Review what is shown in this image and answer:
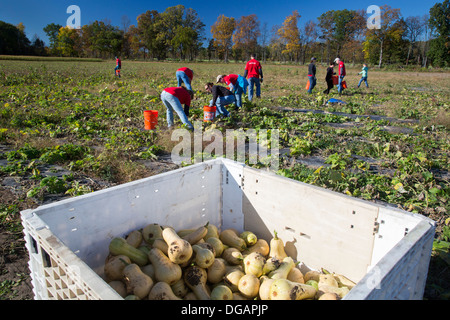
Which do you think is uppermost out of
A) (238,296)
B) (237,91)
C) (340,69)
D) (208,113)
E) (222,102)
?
(340,69)

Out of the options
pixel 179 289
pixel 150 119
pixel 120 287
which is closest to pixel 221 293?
pixel 179 289

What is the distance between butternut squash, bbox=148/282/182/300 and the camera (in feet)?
6.40

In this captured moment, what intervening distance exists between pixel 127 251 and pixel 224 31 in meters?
82.2

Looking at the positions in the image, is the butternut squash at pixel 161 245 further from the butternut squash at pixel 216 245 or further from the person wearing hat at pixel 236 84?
the person wearing hat at pixel 236 84

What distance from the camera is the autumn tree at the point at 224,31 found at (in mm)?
77562

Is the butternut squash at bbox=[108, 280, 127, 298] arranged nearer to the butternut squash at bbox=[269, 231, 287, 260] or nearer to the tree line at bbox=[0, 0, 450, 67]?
the butternut squash at bbox=[269, 231, 287, 260]

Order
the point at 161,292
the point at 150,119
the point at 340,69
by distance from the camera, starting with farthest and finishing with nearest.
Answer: the point at 340,69, the point at 150,119, the point at 161,292

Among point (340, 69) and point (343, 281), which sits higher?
point (340, 69)

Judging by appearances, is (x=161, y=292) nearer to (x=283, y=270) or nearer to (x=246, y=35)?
(x=283, y=270)

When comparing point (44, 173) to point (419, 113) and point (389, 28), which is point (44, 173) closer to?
point (419, 113)

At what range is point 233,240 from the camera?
9.07 ft

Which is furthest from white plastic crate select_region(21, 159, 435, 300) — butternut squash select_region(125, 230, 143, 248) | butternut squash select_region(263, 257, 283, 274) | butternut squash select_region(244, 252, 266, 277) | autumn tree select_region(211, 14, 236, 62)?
autumn tree select_region(211, 14, 236, 62)

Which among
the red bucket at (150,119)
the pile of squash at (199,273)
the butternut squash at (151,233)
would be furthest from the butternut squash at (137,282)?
the red bucket at (150,119)

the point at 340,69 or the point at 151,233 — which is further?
the point at 340,69
